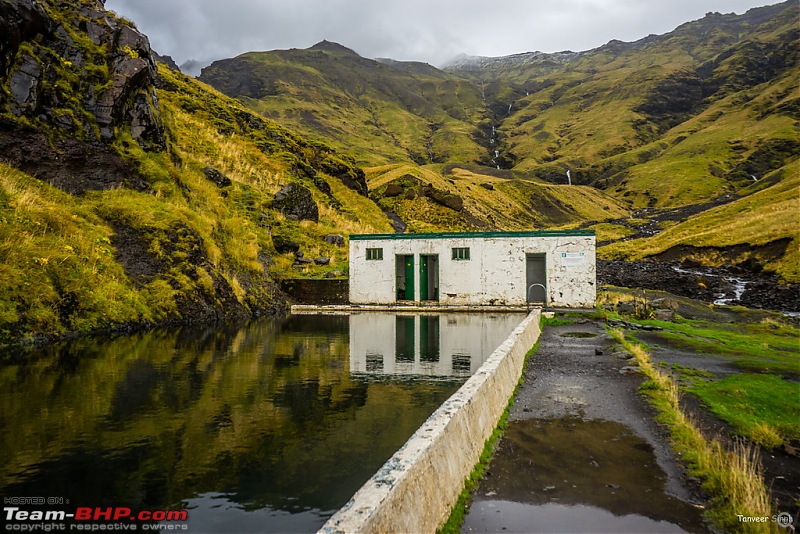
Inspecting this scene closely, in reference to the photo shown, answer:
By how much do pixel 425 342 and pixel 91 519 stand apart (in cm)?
1259

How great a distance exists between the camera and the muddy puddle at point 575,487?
189 inches

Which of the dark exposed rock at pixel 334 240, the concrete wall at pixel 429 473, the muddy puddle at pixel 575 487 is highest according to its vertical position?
the dark exposed rock at pixel 334 240

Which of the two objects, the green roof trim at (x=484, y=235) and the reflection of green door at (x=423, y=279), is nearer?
the green roof trim at (x=484, y=235)

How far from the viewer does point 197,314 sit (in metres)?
20.3

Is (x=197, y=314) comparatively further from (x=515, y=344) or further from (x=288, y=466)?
(x=288, y=466)

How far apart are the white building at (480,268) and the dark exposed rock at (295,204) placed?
1073 centimetres

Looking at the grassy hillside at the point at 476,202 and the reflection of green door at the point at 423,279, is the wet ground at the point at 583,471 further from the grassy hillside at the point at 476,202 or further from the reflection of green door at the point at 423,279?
the grassy hillside at the point at 476,202

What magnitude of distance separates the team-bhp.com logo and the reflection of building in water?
23.4 ft

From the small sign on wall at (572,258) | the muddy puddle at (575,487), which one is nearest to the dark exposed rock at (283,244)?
the small sign on wall at (572,258)

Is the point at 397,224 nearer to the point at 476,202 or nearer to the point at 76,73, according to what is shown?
the point at 76,73

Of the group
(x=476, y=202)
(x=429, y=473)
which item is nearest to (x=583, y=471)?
(x=429, y=473)

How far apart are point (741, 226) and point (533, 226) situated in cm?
5098

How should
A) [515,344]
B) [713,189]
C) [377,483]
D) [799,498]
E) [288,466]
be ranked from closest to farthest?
[377,483]
[799,498]
[288,466]
[515,344]
[713,189]

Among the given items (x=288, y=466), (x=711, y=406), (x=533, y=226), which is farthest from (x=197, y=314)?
(x=533, y=226)
